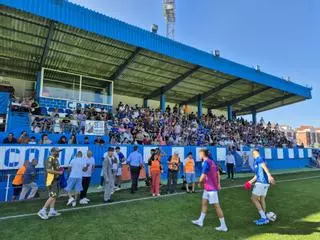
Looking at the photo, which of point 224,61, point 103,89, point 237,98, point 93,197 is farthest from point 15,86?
point 237,98

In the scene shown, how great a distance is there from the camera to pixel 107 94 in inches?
822

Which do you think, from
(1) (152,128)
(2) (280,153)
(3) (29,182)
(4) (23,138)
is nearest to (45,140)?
(4) (23,138)

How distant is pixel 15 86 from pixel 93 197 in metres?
14.7

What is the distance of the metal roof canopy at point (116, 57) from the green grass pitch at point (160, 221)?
32.2 feet

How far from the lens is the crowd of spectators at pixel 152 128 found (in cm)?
1443

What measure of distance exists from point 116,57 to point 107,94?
328 cm

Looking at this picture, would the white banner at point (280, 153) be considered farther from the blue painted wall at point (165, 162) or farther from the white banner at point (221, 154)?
the white banner at point (221, 154)

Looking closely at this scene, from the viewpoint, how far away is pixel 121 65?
791 inches

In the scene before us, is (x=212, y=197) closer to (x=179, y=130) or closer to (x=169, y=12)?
(x=179, y=130)

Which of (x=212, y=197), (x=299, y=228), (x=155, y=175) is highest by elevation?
(x=155, y=175)

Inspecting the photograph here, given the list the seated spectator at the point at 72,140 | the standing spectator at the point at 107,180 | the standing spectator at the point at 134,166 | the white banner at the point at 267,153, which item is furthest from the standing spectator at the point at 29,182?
the white banner at the point at 267,153

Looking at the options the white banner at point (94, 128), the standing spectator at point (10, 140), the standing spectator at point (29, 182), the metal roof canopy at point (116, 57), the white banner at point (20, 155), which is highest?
the metal roof canopy at point (116, 57)

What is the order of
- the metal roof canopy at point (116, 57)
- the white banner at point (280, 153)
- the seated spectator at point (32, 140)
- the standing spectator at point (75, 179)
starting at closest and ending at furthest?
the standing spectator at point (75, 179) < the seated spectator at point (32, 140) < the metal roof canopy at point (116, 57) < the white banner at point (280, 153)

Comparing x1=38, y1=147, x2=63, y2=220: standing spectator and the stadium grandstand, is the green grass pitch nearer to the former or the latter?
x1=38, y1=147, x2=63, y2=220: standing spectator
